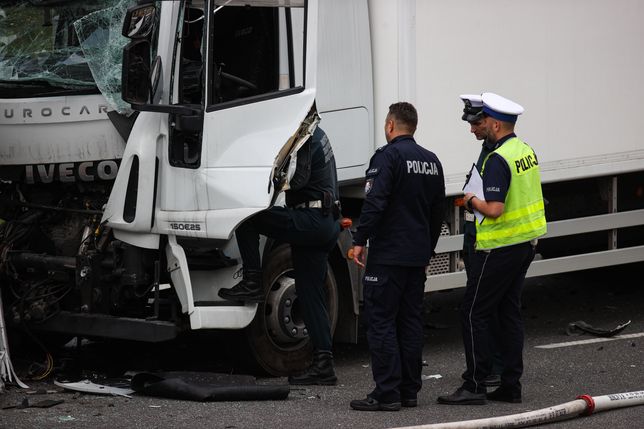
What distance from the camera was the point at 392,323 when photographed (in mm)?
7609

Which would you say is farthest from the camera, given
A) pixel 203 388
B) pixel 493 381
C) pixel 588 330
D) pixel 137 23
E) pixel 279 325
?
pixel 588 330

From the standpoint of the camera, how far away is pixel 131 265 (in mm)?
8039

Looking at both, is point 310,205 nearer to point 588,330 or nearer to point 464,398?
point 464,398

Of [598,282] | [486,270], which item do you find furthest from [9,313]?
[598,282]

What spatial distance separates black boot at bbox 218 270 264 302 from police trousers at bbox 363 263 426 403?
841 mm

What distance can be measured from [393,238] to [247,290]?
110 centimetres

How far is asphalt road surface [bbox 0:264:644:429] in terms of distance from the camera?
7.32m

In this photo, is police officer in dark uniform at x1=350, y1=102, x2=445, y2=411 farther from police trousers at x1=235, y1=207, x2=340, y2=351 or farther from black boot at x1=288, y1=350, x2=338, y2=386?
black boot at x1=288, y1=350, x2=338, y2=386

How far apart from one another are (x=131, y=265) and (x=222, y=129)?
38.3 inches

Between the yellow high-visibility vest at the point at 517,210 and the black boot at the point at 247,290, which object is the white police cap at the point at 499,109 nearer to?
the yellow high-visibility vest at the point at 517,210

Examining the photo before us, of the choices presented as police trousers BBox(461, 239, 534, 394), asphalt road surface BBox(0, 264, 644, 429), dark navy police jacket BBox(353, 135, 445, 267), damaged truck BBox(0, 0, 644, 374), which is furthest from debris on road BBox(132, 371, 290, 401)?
police trousers BBox(461, 239, 534, 394)

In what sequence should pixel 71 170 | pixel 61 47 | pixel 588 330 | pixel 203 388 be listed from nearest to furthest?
pixel 203 388
pixel 71 170
pixel 61 47
pixel 588 330

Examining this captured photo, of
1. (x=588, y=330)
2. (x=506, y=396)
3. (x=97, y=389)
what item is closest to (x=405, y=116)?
(x=506, y=396)

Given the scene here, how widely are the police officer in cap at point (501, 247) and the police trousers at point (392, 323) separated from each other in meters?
0.34
